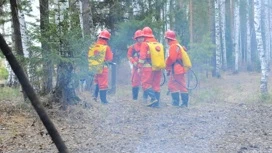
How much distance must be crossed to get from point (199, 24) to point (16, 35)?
24.0 m

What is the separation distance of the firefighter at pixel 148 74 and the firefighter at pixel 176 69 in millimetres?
400

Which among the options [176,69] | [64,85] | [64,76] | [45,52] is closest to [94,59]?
[64,76]

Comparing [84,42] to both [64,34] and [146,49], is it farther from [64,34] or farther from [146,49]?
[146,49]

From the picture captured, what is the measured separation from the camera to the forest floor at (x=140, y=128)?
278 inches

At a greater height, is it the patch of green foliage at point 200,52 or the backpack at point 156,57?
the patch of green foliage at point 200,52

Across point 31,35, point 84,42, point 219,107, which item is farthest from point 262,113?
point 31,35

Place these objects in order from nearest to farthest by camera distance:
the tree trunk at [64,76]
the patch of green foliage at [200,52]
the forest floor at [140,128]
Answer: the forest floor at [140,128] → the tree trunk at [64,76] → the patch of green foliage at [200,52]

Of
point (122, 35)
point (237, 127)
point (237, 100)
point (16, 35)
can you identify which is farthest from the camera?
point (122, 35)

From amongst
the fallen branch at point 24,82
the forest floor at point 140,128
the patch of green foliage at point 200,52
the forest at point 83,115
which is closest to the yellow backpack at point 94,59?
the forest at point 83,115

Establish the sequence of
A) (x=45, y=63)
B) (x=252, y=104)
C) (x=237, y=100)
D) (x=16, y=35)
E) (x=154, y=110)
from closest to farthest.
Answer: (x=45, y=63) < (x=16, y=35) < (x=154, y=110) < (x=252, y=104) < (x=237, y=100)

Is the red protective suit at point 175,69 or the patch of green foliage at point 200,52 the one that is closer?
the red protective suit at point 175,69

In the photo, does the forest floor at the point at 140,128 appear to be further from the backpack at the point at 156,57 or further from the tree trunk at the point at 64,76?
the backpack at the point at 156,57

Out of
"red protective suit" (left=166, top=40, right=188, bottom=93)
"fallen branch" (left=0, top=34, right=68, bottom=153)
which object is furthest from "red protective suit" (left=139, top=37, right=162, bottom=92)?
"fallen branch" (left=0, top=34, right=68, bottom=153)

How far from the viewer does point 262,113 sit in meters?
11.0
